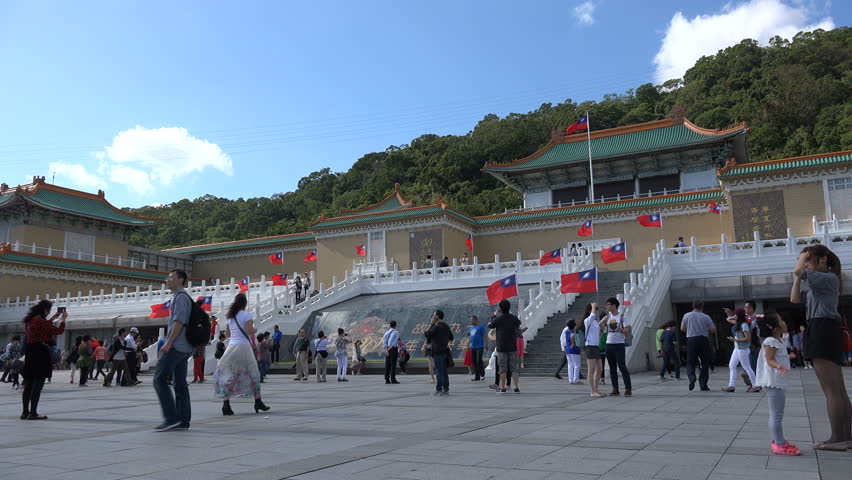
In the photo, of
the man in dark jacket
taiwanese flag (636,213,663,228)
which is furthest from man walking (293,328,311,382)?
taiwanese flag (636,213,663,228)

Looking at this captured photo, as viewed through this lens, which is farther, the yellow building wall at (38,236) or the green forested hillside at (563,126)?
the green forested hillside at (563,126)

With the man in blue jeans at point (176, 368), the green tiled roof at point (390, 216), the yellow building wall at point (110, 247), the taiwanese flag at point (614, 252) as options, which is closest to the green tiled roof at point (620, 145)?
the green tiled roof at point (390, 216)

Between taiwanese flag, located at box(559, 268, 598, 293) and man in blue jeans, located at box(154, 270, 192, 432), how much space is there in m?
12.6

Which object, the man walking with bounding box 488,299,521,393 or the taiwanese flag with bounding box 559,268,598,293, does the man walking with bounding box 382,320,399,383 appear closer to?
the man walking with bounding box 488,299,521,393

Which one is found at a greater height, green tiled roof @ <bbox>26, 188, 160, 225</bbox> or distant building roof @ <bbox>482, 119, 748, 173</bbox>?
distant building roof @ <bbox>482, 119, 748, 173</bbox>

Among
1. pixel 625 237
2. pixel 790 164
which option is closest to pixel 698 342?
pixel 790 164

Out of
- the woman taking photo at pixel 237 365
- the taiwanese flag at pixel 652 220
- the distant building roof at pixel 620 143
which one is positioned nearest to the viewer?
the woman taking photo at pixel 237 365

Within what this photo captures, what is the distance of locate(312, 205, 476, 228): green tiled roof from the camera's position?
1284 inches

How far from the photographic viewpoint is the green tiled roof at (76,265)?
1359 inches

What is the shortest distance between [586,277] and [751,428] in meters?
11.6

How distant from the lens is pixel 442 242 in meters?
32.7

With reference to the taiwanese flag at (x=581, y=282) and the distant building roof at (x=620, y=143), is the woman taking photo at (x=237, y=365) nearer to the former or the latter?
the taiwanese flag at (x=581, y=282)

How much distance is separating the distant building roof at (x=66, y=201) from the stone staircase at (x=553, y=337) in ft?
105

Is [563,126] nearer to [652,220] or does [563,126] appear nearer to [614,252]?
[652,220]
